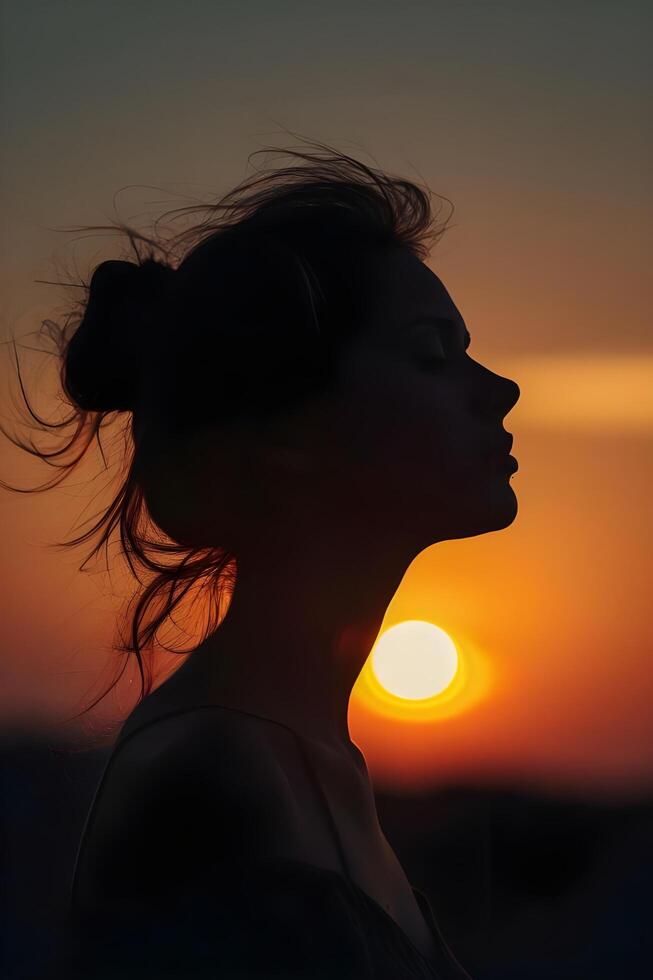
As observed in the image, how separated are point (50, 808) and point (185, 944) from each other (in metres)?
0.66

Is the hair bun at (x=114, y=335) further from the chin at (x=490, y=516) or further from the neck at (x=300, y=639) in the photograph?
the chin at (x=490, y=516)

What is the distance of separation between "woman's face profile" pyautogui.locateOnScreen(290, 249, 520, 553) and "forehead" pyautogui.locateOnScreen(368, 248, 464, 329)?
2 centimetres

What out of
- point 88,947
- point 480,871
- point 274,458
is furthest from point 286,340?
point 480,871

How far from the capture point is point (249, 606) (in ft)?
4.27

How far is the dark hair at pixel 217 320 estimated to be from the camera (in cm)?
130

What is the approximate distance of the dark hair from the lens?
→ 1.30m

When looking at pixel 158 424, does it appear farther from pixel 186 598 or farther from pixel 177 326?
pixel 186 598

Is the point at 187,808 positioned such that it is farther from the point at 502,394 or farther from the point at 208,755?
the point at 502,394

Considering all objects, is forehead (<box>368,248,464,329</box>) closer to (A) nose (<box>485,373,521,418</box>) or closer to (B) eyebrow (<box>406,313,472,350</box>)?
(B) eyebrow (<box>406,313,472,350</box>)

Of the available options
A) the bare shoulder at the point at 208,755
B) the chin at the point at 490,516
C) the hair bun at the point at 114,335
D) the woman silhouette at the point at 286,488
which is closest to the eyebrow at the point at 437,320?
the woman silhouette at the point at 286,488

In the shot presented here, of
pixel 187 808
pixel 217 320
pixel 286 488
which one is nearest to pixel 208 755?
pixel 187 808

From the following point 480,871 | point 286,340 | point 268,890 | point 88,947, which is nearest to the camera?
point 268,890

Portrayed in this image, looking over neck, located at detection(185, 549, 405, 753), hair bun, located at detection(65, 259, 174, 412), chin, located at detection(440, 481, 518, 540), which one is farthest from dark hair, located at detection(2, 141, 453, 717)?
chin, located at detection(440, 481, 518, 540)

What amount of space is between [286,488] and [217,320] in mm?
218
